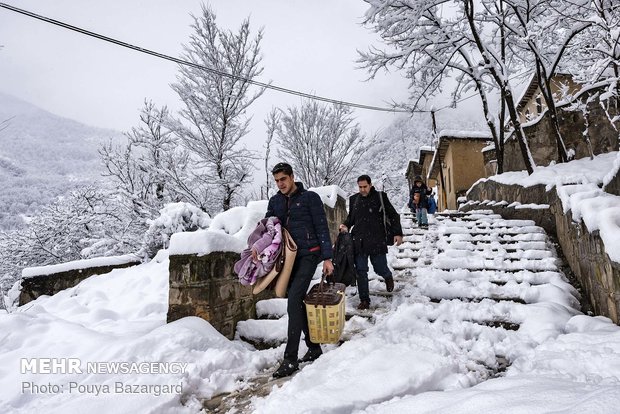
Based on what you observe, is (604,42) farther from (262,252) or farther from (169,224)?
(169,224)

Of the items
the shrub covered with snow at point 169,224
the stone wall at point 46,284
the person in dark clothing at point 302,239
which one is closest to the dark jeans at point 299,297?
the person in dark clothing at point 302,239

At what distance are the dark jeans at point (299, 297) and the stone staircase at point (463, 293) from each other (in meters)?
0.37

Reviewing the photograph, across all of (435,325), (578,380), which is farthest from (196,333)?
(578,380)

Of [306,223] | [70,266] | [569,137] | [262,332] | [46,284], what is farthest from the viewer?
[569,137]

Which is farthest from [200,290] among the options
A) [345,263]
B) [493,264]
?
[493,264]

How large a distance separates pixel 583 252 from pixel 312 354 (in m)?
3.19

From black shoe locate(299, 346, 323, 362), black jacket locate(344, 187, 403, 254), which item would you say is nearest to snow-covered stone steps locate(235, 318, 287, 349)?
black shoe locate(299, 346, 323, 362)

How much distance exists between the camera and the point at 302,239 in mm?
3066

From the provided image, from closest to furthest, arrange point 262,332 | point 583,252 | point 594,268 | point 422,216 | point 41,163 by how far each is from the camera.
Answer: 1. point 594,268
2. point 262,332
3. point 583,252
4. point 422,216
5. point 41,163

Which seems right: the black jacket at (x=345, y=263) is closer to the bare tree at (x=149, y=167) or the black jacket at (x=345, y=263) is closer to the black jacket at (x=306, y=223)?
the black jacket at (x=306, y=223)

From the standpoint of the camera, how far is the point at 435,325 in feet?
10.8

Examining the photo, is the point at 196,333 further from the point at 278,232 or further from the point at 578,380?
the point at 578,380

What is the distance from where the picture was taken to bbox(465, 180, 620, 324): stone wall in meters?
2.78

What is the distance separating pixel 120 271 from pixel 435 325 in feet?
19.3
